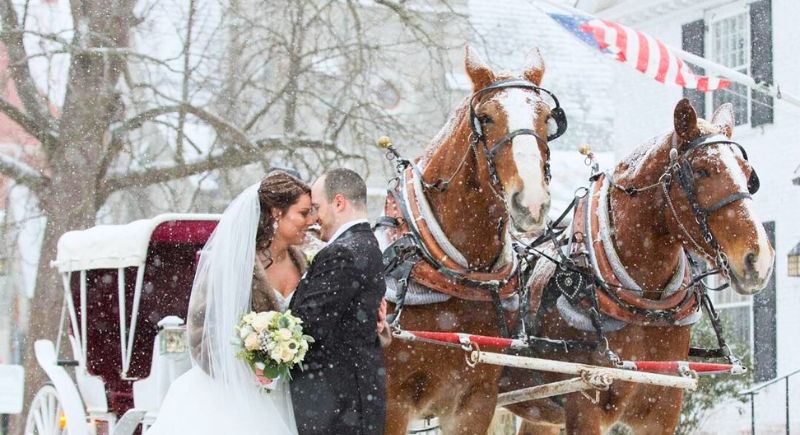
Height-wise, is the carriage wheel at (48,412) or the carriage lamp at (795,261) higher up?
the carriage lamp at (795,261)

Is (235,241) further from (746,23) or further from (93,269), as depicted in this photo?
(746,23)

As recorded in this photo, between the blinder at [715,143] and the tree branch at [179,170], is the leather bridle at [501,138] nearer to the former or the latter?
the blinder at [715,143]

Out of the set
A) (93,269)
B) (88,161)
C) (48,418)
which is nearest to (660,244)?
(93,269)

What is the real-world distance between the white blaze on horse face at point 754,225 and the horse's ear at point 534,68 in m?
0.86

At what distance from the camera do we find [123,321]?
6.67m

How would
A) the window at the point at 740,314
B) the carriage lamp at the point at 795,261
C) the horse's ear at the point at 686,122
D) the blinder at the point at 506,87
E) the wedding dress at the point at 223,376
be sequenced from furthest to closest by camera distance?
1. the window at the point at 740,314
2. the carriage lamp at the point at 795,261
3. the horse's ear at the point at 686,122
4. the blinder at the point at 506,87
5. the wedding dress at the point at 223,376

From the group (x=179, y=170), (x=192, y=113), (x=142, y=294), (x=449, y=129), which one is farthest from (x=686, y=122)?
(x=179, y=170)

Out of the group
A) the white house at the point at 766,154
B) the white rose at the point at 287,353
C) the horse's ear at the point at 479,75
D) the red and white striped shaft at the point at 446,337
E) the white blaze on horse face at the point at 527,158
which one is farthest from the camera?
the white house at the point at 766,154

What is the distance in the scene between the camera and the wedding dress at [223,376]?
4.52m

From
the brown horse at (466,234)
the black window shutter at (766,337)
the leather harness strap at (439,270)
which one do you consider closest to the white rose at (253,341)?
the brown horse at (466,234)

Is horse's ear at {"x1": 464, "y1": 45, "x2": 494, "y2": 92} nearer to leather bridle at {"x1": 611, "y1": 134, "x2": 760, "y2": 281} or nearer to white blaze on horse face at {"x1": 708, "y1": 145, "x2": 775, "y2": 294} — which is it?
leather bridle at {"x1": 611, "y1": 134, "x2": 760, "y2": 281}

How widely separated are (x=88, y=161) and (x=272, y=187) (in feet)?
25.5

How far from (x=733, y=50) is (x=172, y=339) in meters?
11.1

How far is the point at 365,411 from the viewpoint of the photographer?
4434mm
